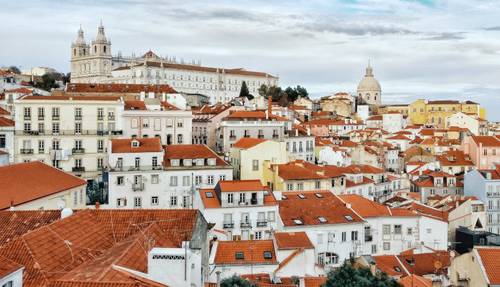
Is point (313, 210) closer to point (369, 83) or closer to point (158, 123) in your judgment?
point (158, 123)

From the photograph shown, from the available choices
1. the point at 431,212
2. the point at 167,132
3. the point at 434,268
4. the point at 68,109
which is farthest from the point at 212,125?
the point at 434,268

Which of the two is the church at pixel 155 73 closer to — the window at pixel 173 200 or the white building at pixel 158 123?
the white building at pixel 158 123

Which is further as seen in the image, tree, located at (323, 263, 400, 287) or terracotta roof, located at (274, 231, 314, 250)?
terracotta roof, located at (274, 231, 314, 250)

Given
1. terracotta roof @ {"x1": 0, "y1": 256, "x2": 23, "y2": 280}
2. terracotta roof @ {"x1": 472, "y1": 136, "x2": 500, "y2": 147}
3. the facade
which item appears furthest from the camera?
terracotta roof @ {"x1": 472, "y1": 136, "x2": 500, "y2": 147}

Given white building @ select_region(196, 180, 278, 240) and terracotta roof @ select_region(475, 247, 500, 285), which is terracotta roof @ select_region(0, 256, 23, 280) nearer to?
terracotta roof @ select_region(475, 247, 500, 285)

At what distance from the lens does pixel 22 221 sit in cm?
2167

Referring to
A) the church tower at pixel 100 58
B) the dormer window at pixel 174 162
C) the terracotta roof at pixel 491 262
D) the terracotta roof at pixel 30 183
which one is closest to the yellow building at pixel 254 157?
the dormer window at pixel 174 162

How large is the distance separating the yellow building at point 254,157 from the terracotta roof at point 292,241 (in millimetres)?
16617

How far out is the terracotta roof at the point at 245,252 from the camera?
29559mm

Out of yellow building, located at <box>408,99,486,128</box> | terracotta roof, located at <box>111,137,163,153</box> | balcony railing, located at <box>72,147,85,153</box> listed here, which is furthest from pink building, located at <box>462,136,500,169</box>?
yellow building, located at <box>408,99,486,128</box>

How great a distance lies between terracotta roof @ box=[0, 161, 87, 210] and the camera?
29.9m

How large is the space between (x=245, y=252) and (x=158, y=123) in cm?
2743

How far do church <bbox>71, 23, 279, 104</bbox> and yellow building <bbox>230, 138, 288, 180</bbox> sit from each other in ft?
271

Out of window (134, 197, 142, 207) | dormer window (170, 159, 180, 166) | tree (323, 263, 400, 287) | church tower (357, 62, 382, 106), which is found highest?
church tower (357, 62, 382, 106)
